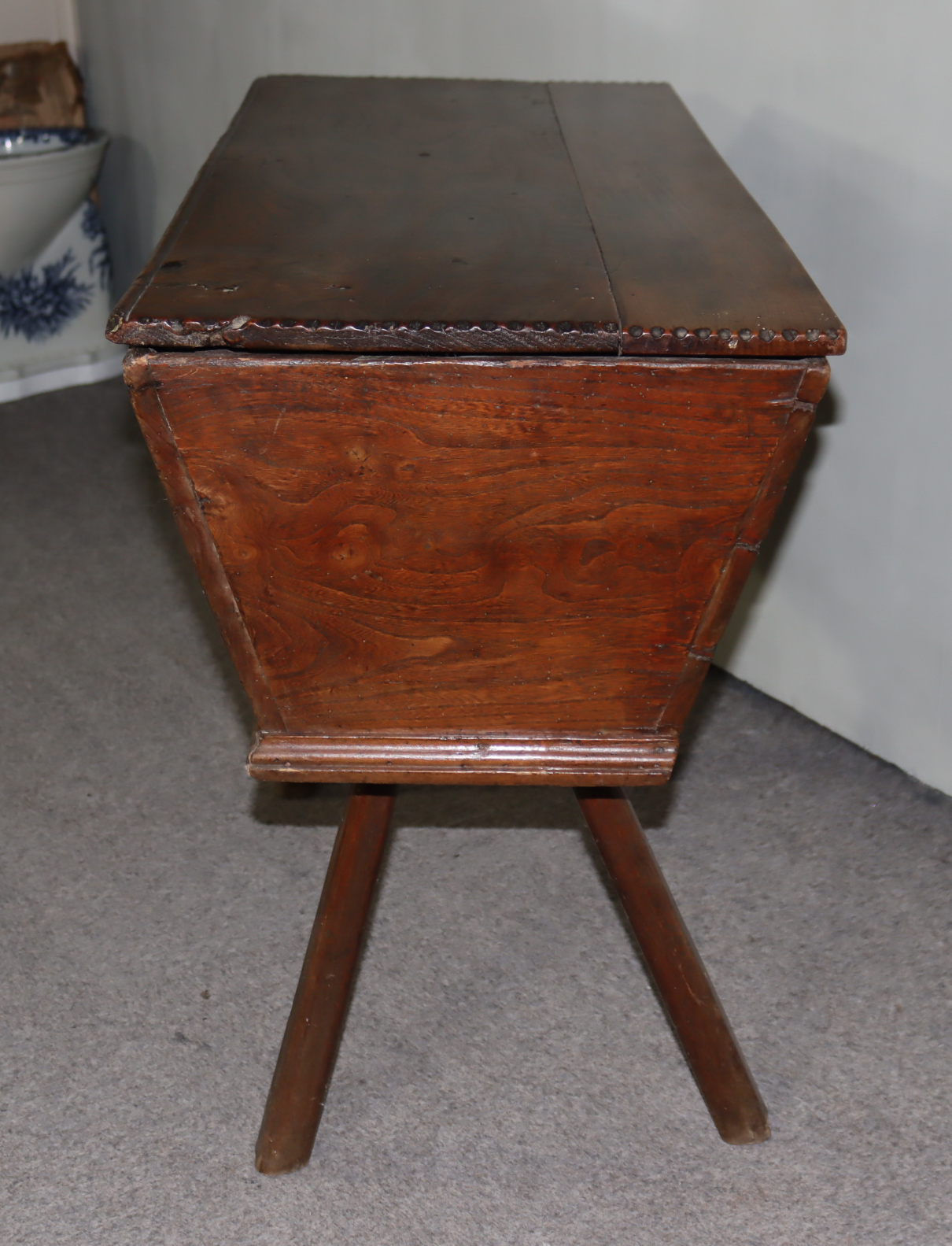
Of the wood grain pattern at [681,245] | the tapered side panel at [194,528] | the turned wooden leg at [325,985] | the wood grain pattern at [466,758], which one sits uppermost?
the wood grain pattern at [681,245]

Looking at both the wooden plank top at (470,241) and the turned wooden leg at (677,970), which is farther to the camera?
the turned wooden leg at (677,970)

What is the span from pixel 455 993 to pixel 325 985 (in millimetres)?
278

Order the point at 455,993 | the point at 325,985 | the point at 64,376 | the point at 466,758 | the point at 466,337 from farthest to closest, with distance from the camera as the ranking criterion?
the point at 64,376 → the point at 455,993 → the point at 325,985 → the point at 466,758 → the point at 466,337

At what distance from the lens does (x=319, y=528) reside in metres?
0.91

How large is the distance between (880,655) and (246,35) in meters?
1.68

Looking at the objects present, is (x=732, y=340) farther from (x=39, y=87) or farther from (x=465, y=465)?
(x=39, y=87)

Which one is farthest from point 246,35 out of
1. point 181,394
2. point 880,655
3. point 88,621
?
point 181,394

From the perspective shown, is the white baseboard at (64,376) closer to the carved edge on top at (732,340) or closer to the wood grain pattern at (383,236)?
the wood grain pattern at (383,236)

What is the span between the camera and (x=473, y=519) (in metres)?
0.91

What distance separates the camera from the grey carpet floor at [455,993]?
1157mm

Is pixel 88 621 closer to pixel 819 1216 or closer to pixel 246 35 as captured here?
pixel 246 35

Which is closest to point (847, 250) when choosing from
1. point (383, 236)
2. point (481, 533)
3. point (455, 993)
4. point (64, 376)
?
point (383, 236)

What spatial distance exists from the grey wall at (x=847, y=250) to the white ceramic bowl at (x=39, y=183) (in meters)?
0.89

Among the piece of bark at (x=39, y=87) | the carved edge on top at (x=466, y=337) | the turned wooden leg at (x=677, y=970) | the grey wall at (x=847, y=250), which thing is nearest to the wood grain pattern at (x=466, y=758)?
the turned wooden leg at (x=677, y=970)
